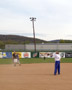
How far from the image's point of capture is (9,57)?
4125 cm

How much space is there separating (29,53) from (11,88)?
32.0 meters

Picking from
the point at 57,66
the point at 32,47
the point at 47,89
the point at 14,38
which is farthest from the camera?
the point at 14,38

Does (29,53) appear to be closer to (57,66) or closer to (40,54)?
(40,54)

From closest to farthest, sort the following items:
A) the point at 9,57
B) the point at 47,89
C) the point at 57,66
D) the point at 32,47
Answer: the point at 47,89 < the point at 57,66 < the point at 9,57 < the point at 32,47

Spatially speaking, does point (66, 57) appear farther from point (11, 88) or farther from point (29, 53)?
point (11, 88)

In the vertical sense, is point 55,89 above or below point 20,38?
below

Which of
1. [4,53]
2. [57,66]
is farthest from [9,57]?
[57,66]

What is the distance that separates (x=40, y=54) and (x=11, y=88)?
3232cm

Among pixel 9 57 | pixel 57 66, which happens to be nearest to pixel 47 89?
pixel 57 66

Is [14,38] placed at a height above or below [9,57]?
above

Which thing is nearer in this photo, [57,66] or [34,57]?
[57,66]


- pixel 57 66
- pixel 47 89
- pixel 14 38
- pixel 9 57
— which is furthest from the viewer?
pixel 14 38

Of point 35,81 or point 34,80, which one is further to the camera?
point 34,80

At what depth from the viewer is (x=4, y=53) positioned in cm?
4162
